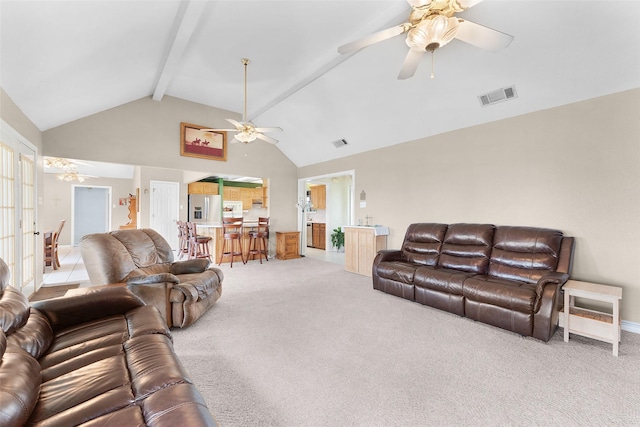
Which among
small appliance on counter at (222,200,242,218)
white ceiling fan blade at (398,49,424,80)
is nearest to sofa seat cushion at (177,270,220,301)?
white ceiling fan blade at (398,49,424,80)

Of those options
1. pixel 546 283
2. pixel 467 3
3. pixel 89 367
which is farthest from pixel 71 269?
pixel 546 283

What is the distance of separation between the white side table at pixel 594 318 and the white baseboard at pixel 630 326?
45 centimetres

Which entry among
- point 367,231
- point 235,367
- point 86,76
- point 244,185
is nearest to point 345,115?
point 367,231

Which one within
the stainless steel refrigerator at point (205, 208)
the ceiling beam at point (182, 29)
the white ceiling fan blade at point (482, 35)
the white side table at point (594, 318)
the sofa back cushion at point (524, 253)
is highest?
the ceiling beam at point (182, 29)

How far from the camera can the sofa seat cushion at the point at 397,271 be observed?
143 inches

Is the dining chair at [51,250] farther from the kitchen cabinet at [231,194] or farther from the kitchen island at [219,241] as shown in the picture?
the kitchen cabinet at [231,194]

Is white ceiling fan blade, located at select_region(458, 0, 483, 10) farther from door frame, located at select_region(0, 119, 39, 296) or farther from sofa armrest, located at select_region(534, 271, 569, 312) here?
door frame, located at select_region(0, 119, 39, 296)

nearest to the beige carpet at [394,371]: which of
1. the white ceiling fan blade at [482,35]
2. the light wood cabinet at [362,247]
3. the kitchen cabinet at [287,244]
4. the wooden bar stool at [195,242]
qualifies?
the light wood cabinet at [362,247]

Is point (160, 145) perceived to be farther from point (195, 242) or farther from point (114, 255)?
point (114, 255)

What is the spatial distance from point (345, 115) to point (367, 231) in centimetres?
221

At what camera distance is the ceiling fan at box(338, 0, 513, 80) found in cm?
197

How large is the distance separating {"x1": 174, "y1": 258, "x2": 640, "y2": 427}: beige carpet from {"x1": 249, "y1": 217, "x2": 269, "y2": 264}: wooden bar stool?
317 centimetres

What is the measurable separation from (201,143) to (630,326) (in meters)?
7.09

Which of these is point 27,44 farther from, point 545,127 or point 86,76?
point 545,127
